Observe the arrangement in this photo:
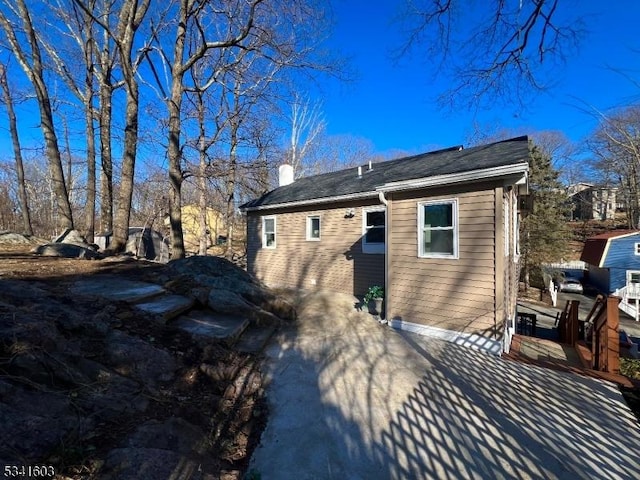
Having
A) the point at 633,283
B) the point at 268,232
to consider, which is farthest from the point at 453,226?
the point at 633,283

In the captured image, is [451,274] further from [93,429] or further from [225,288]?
[93,429]

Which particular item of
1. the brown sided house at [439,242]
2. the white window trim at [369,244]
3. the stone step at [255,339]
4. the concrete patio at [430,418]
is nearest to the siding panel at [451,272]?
the brown sided house at [439,242]

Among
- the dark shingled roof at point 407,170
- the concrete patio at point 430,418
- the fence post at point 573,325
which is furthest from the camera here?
the fence post at point 573,325

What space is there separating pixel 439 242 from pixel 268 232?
6.66 meters

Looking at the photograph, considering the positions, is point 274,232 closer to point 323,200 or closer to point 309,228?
point 309,228

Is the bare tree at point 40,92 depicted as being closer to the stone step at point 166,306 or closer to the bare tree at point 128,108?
the bare tree at point 128,108

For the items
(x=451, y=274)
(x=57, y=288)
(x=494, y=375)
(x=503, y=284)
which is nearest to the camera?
(x=57, y=288)

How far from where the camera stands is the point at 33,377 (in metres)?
2.23

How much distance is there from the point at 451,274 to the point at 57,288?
640cm

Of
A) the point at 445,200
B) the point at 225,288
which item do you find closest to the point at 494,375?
the point at 445,200

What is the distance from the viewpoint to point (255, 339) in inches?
184

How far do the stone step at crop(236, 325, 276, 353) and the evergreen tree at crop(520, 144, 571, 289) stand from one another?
18.6m

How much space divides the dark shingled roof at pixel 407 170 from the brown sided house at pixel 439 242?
5 centimetres

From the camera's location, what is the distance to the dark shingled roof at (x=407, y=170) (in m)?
5.67
